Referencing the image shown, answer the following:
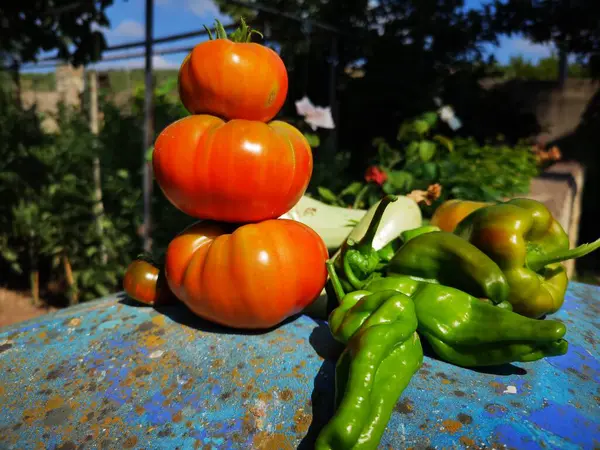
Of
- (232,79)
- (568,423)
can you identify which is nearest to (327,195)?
(232,79)

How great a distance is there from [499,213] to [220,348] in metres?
0.86

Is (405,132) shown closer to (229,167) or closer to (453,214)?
(453,214)

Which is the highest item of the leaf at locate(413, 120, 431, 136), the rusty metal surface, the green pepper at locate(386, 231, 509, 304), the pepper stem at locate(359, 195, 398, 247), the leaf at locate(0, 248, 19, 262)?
the leaf at locate(413, 120, 431, 136)

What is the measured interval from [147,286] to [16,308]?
354cm

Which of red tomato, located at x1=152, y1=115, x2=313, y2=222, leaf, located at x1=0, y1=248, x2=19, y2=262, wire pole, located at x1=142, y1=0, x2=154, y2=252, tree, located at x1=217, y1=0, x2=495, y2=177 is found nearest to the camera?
red tomato, located at x1=152, y1=115, x2=313, y2=222

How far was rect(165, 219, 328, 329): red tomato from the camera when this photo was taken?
1.23 meters

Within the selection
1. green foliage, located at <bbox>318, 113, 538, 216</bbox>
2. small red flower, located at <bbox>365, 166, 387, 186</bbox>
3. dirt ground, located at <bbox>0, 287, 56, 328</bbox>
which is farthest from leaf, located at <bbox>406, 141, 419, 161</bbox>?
dirt ground, located at <bbox>0, 287, 56, 328</bbox>

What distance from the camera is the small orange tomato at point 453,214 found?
1718 millimetres

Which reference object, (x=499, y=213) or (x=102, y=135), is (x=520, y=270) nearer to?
(x=499, y=213)

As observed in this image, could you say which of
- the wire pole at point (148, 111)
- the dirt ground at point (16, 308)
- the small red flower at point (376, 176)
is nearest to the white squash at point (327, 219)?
the small red flower at point (376, 176)

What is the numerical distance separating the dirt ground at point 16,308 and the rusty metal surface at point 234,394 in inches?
126

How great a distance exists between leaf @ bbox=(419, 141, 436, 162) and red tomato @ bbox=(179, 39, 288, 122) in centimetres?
228

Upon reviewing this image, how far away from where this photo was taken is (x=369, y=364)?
3.22 ft

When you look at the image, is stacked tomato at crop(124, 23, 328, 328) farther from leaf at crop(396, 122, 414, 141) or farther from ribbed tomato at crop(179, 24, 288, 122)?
leaf at crop(396, 122, 414, 141)
